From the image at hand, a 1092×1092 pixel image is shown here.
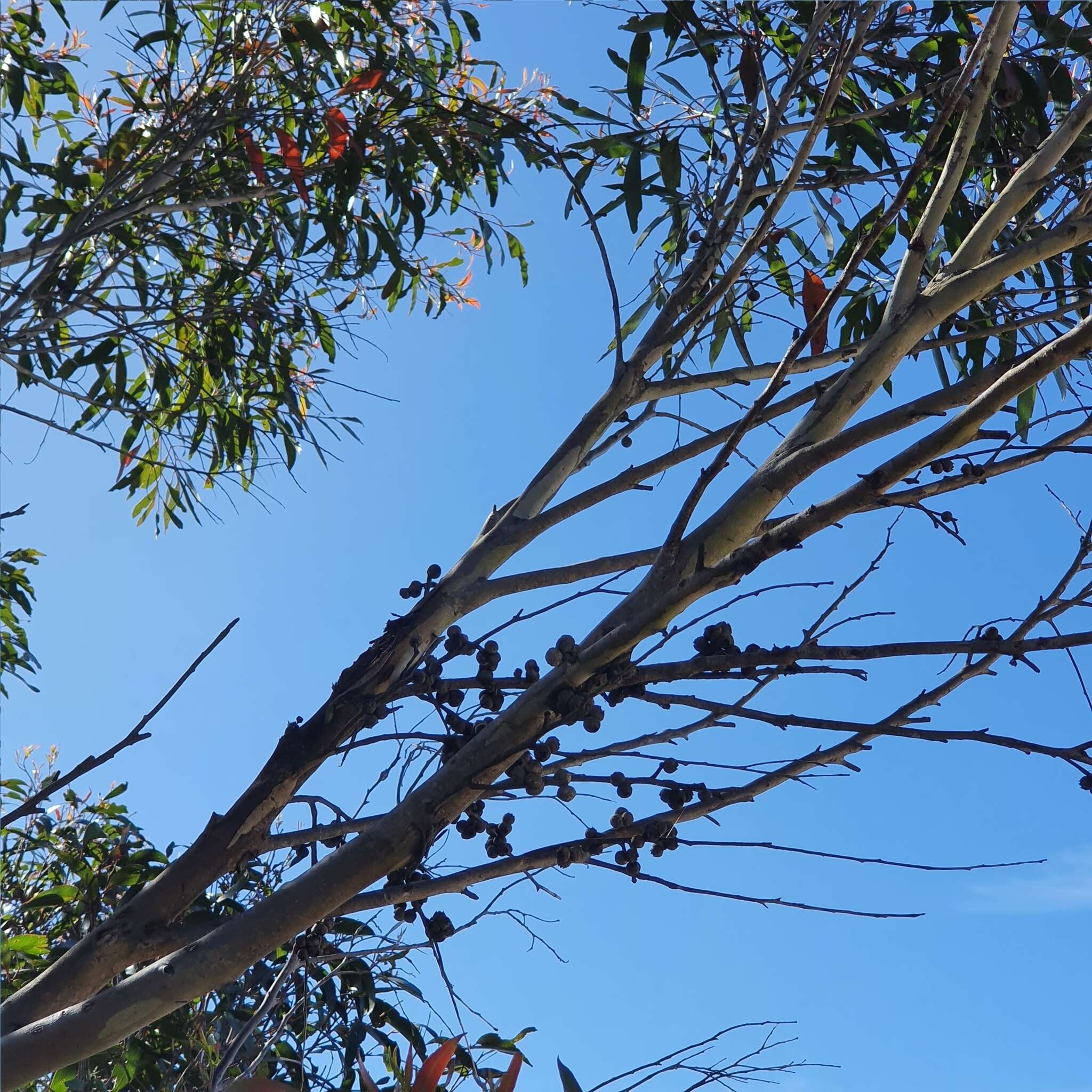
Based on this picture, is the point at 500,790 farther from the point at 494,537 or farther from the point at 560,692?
the point at 494,537

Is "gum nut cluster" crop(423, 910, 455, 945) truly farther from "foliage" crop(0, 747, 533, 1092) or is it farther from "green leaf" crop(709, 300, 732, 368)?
"green leaf" crop(709, 300, 732, 368)

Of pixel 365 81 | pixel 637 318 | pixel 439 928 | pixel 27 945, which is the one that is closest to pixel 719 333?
pixel 637 318

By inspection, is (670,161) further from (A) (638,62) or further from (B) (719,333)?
(B) (719,333)

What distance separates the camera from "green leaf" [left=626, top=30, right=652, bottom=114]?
2.33 m

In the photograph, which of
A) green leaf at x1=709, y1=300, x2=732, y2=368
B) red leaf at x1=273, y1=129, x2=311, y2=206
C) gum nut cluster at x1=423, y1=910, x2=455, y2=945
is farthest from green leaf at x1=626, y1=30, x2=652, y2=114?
gum nut cluster at x1=423, y1=910, x2=455, y2=945

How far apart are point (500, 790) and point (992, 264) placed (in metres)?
1.00

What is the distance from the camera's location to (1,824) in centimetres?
133

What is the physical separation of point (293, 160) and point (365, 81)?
30 centimetres

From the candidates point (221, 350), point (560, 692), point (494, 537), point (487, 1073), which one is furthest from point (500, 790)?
point (221, 350)

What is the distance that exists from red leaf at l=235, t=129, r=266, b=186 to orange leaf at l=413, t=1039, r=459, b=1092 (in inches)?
88.9

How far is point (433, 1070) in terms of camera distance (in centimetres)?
161

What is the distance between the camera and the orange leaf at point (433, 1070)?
160 cm

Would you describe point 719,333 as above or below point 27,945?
above

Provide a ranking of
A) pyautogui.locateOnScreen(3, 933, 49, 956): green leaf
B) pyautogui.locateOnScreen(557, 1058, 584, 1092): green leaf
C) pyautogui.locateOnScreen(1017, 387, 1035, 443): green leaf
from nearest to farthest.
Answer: pyautogui.locateOnScreen(557, 1058, 584, 1092): green leaf, pyautogui.locateOnScreen(1017, 387, 1035, 443): green leaf, pyautogui.locateOnScreen(3, 933, 49, 956): green leaf
